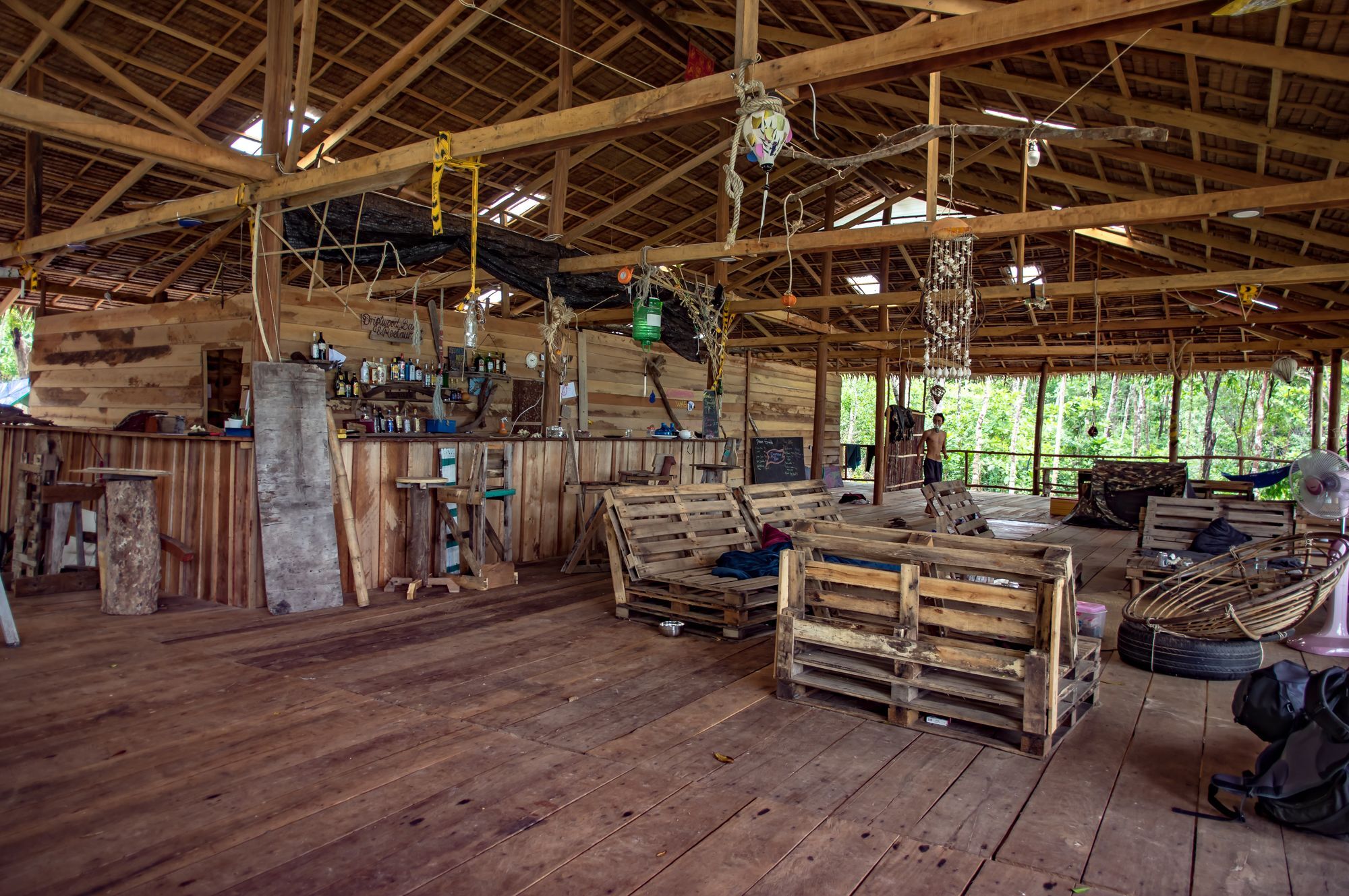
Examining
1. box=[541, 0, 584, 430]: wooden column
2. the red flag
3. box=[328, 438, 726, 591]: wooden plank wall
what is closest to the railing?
box=[328, 438, 726, 591]: wooden plank wall

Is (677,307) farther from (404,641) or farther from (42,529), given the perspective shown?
(42,529)

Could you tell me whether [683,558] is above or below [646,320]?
below

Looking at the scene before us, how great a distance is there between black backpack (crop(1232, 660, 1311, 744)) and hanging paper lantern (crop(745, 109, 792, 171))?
2966 mm

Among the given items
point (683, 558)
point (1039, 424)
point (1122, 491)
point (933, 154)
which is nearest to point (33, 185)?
point (683, 558)

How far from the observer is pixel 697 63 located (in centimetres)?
981

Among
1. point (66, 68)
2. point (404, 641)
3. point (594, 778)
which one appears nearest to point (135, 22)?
A: point (66, 68)

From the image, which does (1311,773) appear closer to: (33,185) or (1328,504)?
(1328,504)

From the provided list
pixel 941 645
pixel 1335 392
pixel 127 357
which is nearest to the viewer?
pixel 941 645

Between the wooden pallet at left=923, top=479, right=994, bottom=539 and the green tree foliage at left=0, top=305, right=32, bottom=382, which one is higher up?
the green tree foliage at left=0, top=305, right=32, bottom=382

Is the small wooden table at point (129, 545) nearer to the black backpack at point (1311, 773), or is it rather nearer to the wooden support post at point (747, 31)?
the wooden support post at point (747, 31)

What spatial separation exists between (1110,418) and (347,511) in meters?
29.3

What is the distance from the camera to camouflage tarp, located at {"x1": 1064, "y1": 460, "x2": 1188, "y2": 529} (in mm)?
10945

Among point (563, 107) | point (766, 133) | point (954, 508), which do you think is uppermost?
point (563, 107)

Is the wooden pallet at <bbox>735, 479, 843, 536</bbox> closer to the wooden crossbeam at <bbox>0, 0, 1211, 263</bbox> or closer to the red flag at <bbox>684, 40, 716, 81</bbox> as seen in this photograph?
the wooden crossbeam at <bbox>0, 0, 1211, 263</bbox>
